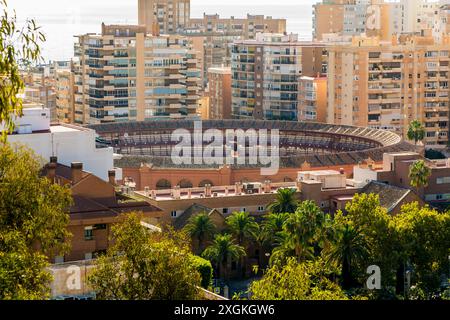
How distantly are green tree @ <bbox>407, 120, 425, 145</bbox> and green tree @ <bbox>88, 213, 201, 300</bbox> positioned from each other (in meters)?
80.8

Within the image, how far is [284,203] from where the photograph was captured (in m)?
66.9

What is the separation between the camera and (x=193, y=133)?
109 metres

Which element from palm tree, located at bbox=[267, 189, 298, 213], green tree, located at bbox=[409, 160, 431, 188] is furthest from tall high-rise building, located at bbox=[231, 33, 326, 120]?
palm tree, located at bbox=[267, 189, 298, 213]

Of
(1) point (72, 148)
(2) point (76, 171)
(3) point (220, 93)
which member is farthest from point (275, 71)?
(2) point (76, 171)

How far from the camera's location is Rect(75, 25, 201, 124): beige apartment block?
119 metres

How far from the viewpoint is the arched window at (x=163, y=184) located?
8169cm

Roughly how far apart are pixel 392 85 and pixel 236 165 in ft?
122

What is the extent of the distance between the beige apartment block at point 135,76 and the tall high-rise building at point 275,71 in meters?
10.6

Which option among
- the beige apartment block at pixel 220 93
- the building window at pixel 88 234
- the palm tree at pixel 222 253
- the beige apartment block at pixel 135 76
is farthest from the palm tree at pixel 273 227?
the beige apartment block at pixel 220 93

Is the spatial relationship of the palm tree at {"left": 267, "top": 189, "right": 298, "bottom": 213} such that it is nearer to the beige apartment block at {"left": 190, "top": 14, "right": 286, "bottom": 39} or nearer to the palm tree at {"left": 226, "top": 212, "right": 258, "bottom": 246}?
the palm tree at {"left": 226, "top": 212, "right": 258, "bottom": 246}

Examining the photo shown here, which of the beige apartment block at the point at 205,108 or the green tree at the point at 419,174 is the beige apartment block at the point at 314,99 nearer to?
the beige apartment block at the point at 205,108

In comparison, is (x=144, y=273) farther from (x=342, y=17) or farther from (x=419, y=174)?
(x=342, y=17)
